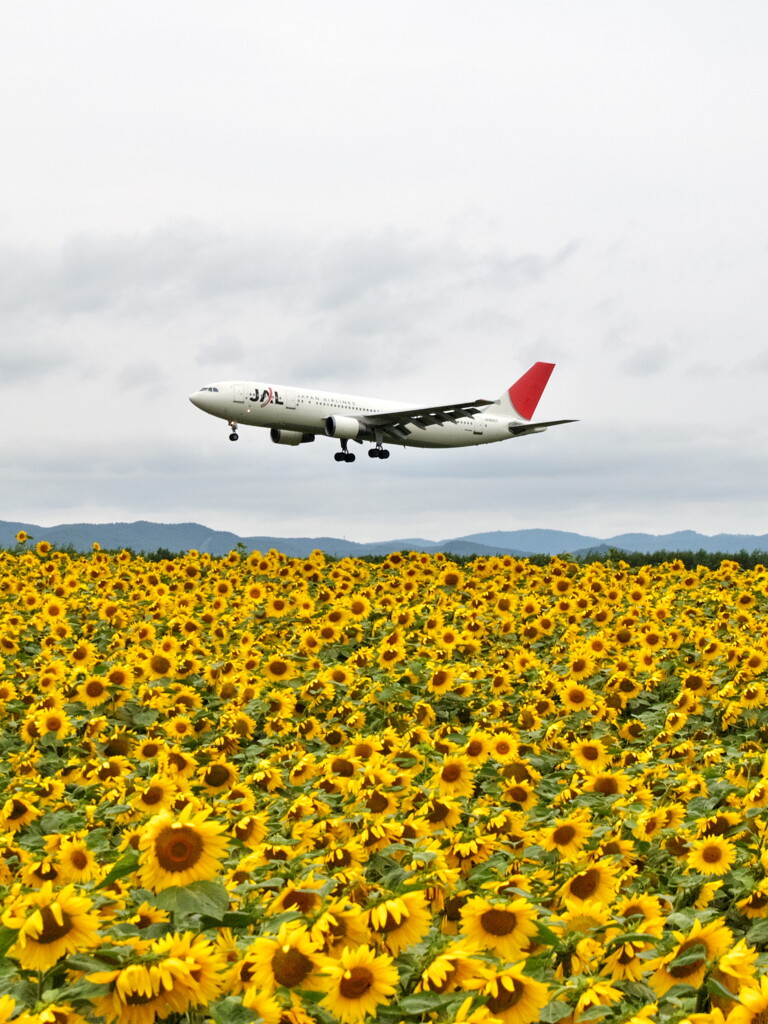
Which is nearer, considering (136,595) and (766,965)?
(766,965)

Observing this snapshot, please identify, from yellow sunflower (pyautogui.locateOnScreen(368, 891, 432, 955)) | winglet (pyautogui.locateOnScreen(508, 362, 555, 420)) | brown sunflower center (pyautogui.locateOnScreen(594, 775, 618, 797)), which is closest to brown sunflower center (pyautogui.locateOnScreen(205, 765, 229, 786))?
brown sunflower center (pyautogui.locateOnScreen(594, 775, 618, 797))

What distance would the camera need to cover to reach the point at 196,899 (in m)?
3.06

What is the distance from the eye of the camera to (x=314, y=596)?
1377cm

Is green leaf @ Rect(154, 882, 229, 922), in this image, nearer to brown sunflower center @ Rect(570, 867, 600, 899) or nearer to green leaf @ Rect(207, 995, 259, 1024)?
green leaf @ Rect(207, 995, 259, 1024)

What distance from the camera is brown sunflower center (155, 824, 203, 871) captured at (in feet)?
10.2

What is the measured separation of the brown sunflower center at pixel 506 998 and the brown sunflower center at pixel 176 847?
973 millimetres

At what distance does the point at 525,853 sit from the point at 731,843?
3.48 feet

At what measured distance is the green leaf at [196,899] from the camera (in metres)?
3.02

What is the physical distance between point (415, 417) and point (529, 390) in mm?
22752

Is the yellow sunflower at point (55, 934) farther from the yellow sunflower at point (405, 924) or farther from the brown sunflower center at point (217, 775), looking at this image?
the brown sunflower center at point (217, 775)

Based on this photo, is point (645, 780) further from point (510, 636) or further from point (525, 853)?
point (510, 636)

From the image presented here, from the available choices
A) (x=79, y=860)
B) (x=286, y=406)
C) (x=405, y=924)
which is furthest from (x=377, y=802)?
(x=286, y=406)

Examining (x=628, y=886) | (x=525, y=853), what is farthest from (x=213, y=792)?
(x=628, y=886)

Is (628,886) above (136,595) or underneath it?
underneath
